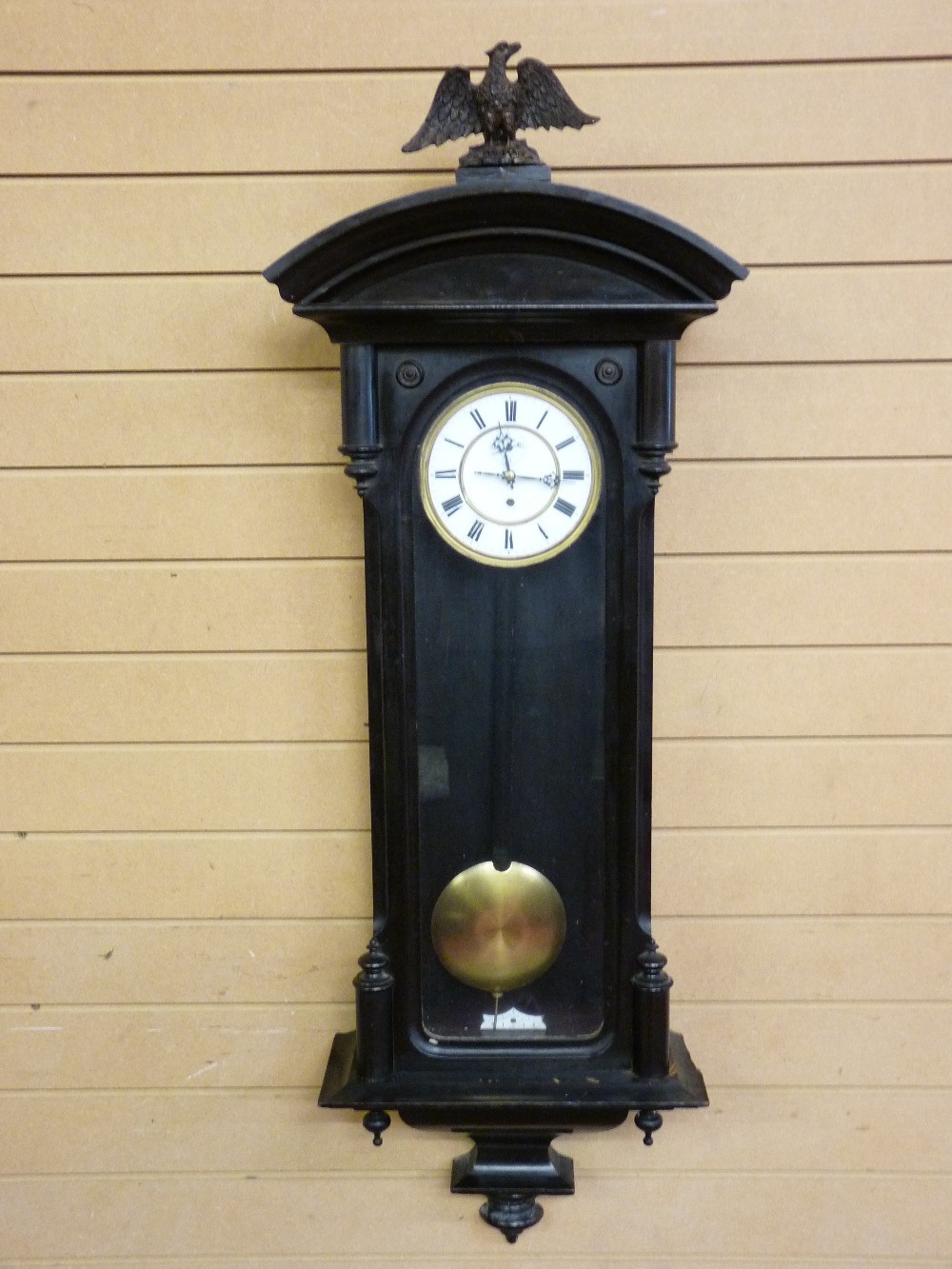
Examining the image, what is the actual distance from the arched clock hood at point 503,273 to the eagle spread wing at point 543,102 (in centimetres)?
7

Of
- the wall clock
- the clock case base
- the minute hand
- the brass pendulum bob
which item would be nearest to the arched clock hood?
the wall clock

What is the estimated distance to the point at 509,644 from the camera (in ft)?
3.40

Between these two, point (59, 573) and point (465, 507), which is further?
point (59, 573)

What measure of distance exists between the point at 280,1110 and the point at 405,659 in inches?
23.5

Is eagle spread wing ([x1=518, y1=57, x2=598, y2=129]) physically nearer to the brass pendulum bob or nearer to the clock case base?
the brass pendulum bob

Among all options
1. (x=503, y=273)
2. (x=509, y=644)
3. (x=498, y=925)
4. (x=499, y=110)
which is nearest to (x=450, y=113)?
(x=499, y=110)

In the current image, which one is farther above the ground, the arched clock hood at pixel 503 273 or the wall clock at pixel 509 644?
the arched clock hood at pixel 503 273

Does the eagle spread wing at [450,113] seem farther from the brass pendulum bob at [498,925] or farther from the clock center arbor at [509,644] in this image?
the brass pendulum bob at [498,925]

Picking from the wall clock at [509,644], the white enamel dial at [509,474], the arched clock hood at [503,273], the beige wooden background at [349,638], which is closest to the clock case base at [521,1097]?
the wall clock at [509,644]

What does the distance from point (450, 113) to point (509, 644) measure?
52 centimetres

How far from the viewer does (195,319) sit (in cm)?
112

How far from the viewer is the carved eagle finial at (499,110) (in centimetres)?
96

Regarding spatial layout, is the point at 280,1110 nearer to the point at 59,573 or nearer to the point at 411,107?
the point at 59,573

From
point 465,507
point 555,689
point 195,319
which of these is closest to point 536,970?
point 555,689
